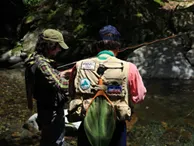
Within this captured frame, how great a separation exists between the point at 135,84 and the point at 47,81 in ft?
3.24

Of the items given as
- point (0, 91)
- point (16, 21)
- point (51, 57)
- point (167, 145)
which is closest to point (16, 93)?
point (0, 91)

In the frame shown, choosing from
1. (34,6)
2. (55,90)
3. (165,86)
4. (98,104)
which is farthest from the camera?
(34,6)

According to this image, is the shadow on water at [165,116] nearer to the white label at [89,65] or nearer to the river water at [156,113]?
the river water at [156,113]

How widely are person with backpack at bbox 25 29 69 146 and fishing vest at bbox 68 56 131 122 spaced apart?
0.55 m

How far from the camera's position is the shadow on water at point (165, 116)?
528cm

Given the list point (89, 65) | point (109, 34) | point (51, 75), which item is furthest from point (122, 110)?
point (51, 75)

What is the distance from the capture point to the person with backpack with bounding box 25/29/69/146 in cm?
319

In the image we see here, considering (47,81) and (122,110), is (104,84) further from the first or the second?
(47,81)

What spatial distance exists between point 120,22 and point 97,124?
8.53m

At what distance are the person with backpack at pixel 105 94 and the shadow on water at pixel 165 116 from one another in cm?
264

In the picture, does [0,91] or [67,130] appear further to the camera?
[0,91]

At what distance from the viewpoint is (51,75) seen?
317 centimetres

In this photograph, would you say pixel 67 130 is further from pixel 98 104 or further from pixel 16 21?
pixel 16 21

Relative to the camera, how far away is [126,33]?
35.6ft
